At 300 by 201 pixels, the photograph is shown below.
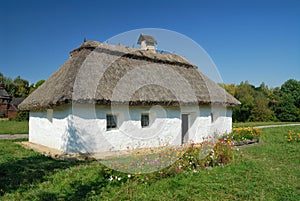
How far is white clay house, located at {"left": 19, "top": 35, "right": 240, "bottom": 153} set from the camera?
9586mm

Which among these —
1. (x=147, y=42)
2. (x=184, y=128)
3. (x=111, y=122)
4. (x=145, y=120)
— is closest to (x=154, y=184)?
(x=111, y=122)

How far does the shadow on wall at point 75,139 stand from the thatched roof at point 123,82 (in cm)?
113

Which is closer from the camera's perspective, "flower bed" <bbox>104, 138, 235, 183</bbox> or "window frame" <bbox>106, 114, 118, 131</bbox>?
"flower bed" <bbox>104, 138, 235, 183</bbox>

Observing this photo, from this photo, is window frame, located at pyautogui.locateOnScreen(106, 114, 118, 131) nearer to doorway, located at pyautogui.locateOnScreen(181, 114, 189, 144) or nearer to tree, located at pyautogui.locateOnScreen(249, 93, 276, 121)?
doorway, located at pyautogui.locateOnScreen(181, 114, 189, 144)

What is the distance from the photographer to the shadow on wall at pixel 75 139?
9359 mm

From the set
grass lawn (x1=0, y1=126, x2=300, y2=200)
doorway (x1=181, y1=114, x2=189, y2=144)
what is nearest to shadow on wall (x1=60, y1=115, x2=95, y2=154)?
grass lawn (x1=0, y1=126, x2=300, y2=200)

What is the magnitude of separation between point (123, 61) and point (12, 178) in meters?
8.28

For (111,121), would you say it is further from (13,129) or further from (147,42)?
(13,129)

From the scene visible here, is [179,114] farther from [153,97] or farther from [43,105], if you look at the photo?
[43,105]

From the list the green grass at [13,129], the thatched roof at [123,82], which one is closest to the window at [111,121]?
the thatched roof at [123,82]

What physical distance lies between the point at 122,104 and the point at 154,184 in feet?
17.5

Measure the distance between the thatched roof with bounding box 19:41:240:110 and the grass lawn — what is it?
335cm

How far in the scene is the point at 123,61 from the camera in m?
12.7

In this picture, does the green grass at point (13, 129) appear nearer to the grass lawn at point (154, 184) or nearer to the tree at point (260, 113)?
the grass lawn at point (154, 184)
